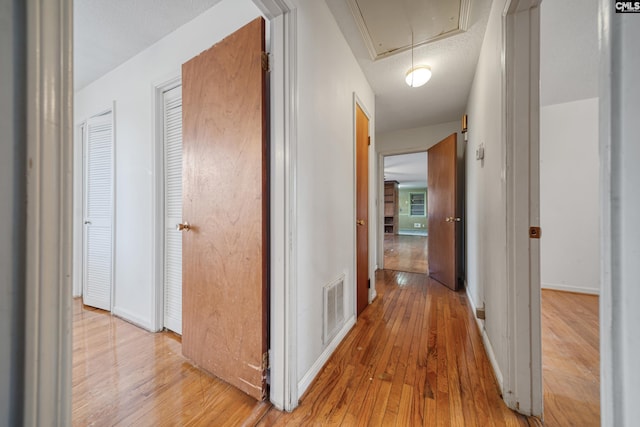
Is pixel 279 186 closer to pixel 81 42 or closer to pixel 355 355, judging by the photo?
pixel 355 355

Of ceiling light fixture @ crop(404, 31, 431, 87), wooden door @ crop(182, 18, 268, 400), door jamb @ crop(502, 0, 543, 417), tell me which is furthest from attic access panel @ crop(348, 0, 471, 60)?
wooden door @ crop(182, 18, 268, 400)

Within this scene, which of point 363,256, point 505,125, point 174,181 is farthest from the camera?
point 363,256

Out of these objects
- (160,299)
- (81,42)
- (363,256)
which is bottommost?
(160,299)

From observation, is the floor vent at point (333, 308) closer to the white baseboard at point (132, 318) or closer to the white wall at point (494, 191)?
the white wall at point (494, 191)

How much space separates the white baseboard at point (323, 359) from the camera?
4.17 ft

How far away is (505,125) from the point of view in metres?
1.19

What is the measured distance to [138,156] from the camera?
1.97 m

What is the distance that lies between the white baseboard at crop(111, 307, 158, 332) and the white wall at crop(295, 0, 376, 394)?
148 centimetres

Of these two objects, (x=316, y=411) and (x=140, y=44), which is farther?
(x=140, y=44)

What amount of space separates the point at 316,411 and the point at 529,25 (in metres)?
2.21

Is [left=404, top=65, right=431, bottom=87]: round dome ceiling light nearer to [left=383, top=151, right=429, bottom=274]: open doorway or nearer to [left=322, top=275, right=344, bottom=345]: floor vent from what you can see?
[left=322, top=275, right=344, bottom=345]: floor vent

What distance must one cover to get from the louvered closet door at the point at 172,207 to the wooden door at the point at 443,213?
300 cm

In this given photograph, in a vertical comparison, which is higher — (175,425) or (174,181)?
(174,181)

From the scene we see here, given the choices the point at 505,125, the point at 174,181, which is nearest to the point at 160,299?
the point at 174,181
